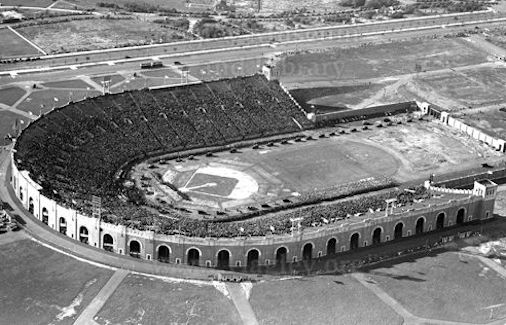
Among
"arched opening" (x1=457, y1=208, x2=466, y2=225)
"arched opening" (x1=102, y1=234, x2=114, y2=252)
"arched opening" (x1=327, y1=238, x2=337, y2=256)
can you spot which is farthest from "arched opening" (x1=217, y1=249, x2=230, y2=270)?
"arched opening" (x1=457, y1=208, x2=466, y2=225)

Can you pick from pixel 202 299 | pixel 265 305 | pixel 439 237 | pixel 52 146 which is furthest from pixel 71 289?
pixel 439 237

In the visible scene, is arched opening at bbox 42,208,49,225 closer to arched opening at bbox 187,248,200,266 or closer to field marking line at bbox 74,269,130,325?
field marking line at bbox 74,269,130,325

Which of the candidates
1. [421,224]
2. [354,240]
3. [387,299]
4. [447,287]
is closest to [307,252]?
[354,240]

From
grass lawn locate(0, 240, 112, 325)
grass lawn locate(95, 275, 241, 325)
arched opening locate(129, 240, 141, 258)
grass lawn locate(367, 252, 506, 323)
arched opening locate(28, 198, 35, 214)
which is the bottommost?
grass lawn locate(367, 252, 506, 323)

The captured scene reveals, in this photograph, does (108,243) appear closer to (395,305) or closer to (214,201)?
(214,201)

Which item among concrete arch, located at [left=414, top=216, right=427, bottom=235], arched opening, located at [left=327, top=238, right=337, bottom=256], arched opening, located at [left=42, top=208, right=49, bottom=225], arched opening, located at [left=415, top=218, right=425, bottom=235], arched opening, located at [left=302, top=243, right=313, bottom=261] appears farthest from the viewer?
arched opening, located at [left=415, top=218, right=425, bottom=235]

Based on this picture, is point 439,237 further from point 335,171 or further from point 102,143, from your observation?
point 102,143

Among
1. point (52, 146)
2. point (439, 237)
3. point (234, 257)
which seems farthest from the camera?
point (52, 146)
